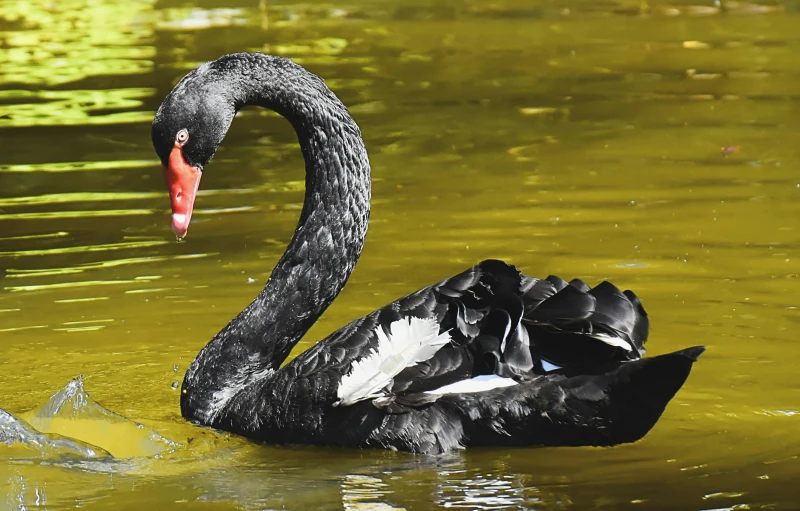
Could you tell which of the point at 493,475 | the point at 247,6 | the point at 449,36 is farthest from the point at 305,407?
the point at 247,6

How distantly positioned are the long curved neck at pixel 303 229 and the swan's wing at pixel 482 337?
58 centimetres

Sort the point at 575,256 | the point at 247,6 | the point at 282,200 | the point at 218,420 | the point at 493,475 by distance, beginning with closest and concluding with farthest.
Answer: the point at 493,475, the point at 218,420, the point at 575,256, the point at 282,200, the point at 247,6

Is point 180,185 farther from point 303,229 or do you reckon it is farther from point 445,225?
point 445,225

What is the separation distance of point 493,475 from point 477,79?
333 inches

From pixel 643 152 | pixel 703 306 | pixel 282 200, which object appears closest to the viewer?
pixel 703 306

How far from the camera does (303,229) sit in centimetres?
518

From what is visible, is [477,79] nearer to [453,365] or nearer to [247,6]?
[247,6]

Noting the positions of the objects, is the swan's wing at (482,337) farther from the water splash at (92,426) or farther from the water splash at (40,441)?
the water splash at (40,441)

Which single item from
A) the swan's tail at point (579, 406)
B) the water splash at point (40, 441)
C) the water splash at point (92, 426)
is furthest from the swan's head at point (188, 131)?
the swan's tail at point (579, 406)

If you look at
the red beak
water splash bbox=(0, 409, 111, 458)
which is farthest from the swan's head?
water splash bbox=(0, 409, 111, 458)

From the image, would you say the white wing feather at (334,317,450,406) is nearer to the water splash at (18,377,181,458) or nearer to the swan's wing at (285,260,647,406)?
the swan's wing at (285,260,647,406)

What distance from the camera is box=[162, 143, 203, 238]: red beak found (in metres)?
4.94

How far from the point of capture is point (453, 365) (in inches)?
174

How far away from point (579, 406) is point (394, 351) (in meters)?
0.61
